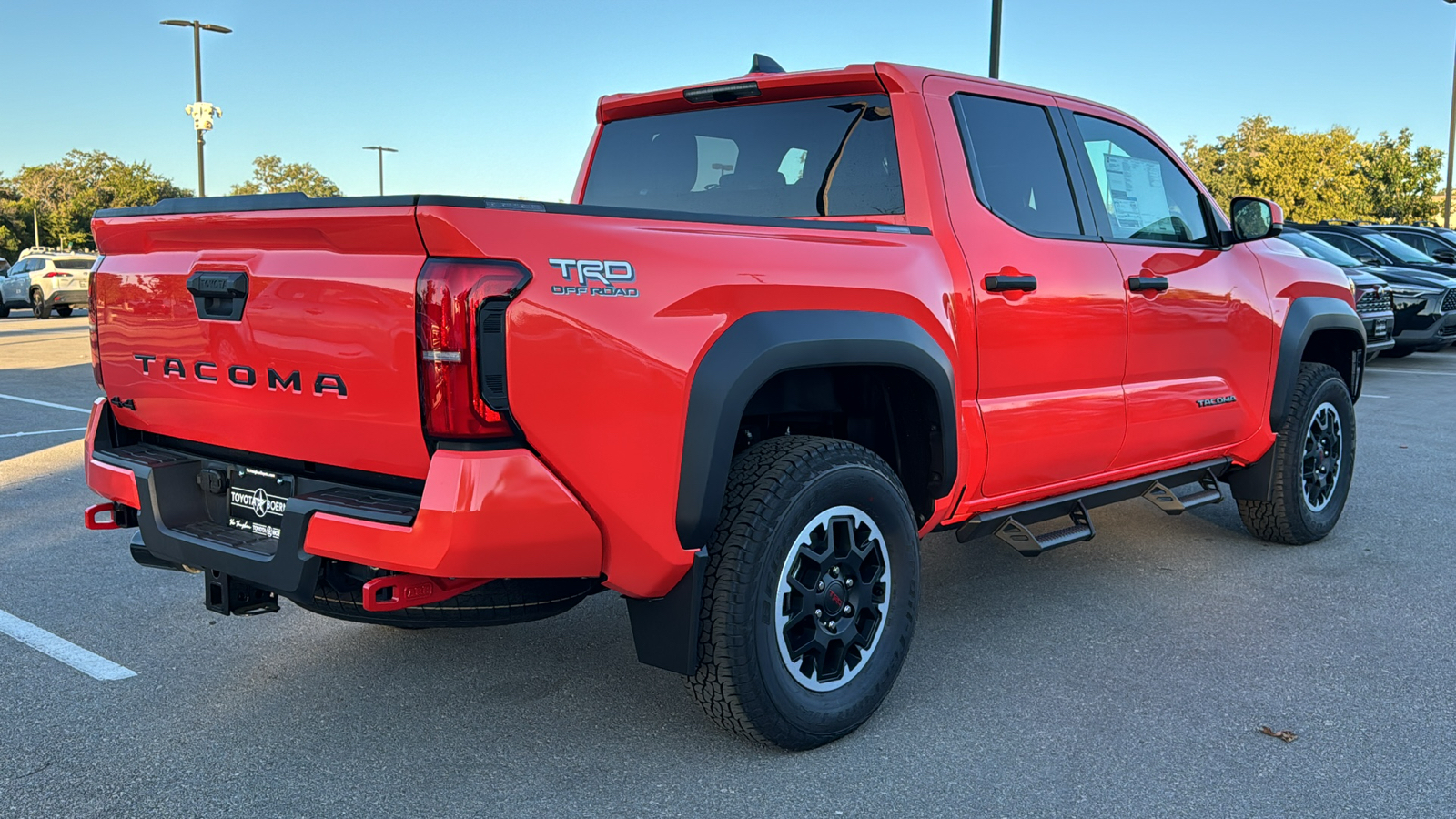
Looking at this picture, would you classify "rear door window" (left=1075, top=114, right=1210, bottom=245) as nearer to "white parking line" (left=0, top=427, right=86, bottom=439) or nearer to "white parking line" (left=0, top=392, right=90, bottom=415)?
"white parking line" (left=0, top=427, right=86, bottom=439)

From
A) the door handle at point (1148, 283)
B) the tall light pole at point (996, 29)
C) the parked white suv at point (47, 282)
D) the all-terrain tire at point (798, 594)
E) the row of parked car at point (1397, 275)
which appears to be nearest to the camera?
the all-terrain tire at point (798, 594)

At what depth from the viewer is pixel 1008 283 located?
377 centimetres

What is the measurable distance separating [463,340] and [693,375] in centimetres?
58

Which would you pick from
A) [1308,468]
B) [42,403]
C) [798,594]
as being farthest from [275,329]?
[42,403]

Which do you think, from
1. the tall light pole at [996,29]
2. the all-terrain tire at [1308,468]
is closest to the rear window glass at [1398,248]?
the tall light pole at [996,29]

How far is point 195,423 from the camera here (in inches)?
124

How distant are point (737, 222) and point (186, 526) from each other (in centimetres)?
169

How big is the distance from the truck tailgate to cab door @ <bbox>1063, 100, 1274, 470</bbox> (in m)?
2.78

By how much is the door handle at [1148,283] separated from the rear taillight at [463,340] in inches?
102

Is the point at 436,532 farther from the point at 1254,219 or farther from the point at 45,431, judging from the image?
the point at 45,431

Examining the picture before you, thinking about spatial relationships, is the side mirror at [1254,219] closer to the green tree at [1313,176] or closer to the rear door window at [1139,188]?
the rear door window at [1139,188]

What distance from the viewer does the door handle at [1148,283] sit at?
430 cm

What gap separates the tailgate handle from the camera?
288 cm

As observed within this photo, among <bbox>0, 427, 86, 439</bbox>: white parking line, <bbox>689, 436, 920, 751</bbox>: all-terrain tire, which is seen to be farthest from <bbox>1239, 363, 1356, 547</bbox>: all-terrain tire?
<bbox>0, 427, 86, 439</bbox>: white parking line
